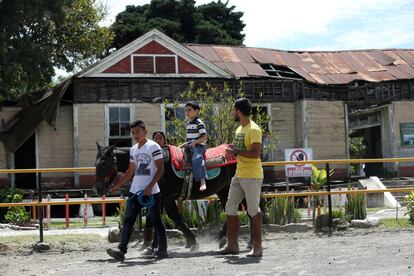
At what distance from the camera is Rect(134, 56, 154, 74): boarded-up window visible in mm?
22438

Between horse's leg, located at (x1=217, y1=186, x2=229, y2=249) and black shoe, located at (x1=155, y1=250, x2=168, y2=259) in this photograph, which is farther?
horse's leg, located at (x1=217, y1=186, x2=229, y2=249)

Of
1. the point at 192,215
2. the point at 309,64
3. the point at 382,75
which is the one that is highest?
the point at 309,64

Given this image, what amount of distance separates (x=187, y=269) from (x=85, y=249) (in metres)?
2.86

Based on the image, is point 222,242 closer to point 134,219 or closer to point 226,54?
point 134,219

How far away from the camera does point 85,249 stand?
30.5ft

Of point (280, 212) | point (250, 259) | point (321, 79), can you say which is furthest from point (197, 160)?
point (321, 79)

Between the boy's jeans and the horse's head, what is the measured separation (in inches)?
42.2

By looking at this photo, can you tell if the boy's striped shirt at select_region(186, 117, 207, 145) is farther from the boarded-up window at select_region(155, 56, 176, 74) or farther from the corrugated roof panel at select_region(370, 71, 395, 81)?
the corrugated roof panel at select_region(370, 71, 395, 81)

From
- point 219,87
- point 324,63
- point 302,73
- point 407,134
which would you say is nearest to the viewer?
point 219,87

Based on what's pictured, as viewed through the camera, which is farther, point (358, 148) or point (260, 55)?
point (358, 148)

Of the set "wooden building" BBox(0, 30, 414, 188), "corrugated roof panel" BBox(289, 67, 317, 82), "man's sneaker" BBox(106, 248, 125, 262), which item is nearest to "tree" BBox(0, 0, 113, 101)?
"wooden building" BBox(0, 30, 414, 188)

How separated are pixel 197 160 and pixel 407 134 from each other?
63.8 ft

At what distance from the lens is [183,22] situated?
1800 inches

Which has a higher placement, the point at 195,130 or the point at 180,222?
the point at 195,130
